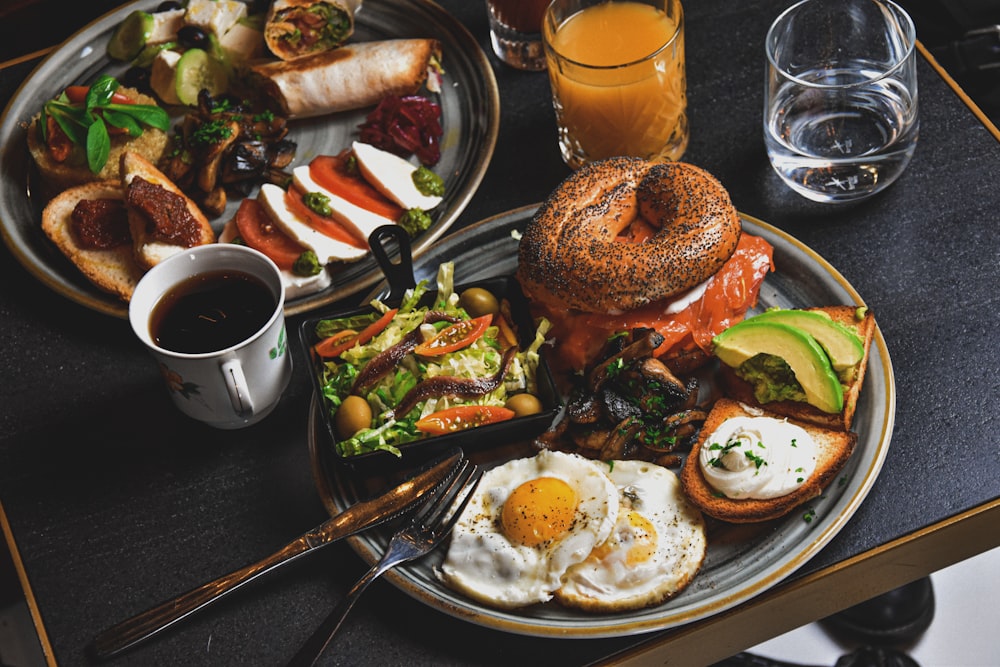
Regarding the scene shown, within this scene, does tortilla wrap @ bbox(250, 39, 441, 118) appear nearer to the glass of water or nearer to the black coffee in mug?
the black coffee in mug

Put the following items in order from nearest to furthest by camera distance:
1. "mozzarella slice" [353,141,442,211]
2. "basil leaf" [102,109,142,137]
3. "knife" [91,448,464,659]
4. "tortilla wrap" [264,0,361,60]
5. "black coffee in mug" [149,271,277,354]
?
"knife" [91,448,464,659], "black coffee in mug" [149,271,277,354], "mozzarella slice" [353,141,442,211], "basil leaf" [102,109,142,137], "tortilla wrap" [264,0,361,60]

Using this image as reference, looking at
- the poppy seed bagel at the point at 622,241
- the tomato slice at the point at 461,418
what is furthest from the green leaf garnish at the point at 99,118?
the tomato slice at the point at 461,418

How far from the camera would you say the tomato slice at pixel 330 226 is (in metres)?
2.86

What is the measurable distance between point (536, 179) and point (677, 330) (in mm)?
795

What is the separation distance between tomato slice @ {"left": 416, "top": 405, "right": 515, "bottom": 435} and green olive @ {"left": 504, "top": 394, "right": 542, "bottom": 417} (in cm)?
2

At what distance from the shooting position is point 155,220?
2.81 metres

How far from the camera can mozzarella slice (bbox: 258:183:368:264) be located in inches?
110

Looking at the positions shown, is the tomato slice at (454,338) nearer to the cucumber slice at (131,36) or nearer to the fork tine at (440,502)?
the fork tine at (440,502)

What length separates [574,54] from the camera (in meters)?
2.84

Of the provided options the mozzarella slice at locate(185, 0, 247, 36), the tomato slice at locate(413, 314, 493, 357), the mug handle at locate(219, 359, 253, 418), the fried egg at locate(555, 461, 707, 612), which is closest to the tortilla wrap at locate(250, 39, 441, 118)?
the mozzarella slice at locate(185, 0, 247, 36)

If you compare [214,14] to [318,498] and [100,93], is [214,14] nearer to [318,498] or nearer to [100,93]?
[100,93]

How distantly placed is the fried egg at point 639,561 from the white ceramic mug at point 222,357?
34.5 inches

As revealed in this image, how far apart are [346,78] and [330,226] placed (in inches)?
24.5

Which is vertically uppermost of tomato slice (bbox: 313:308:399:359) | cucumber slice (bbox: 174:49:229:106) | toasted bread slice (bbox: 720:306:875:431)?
cucumber slice (bbox: 174:49:229:106)
